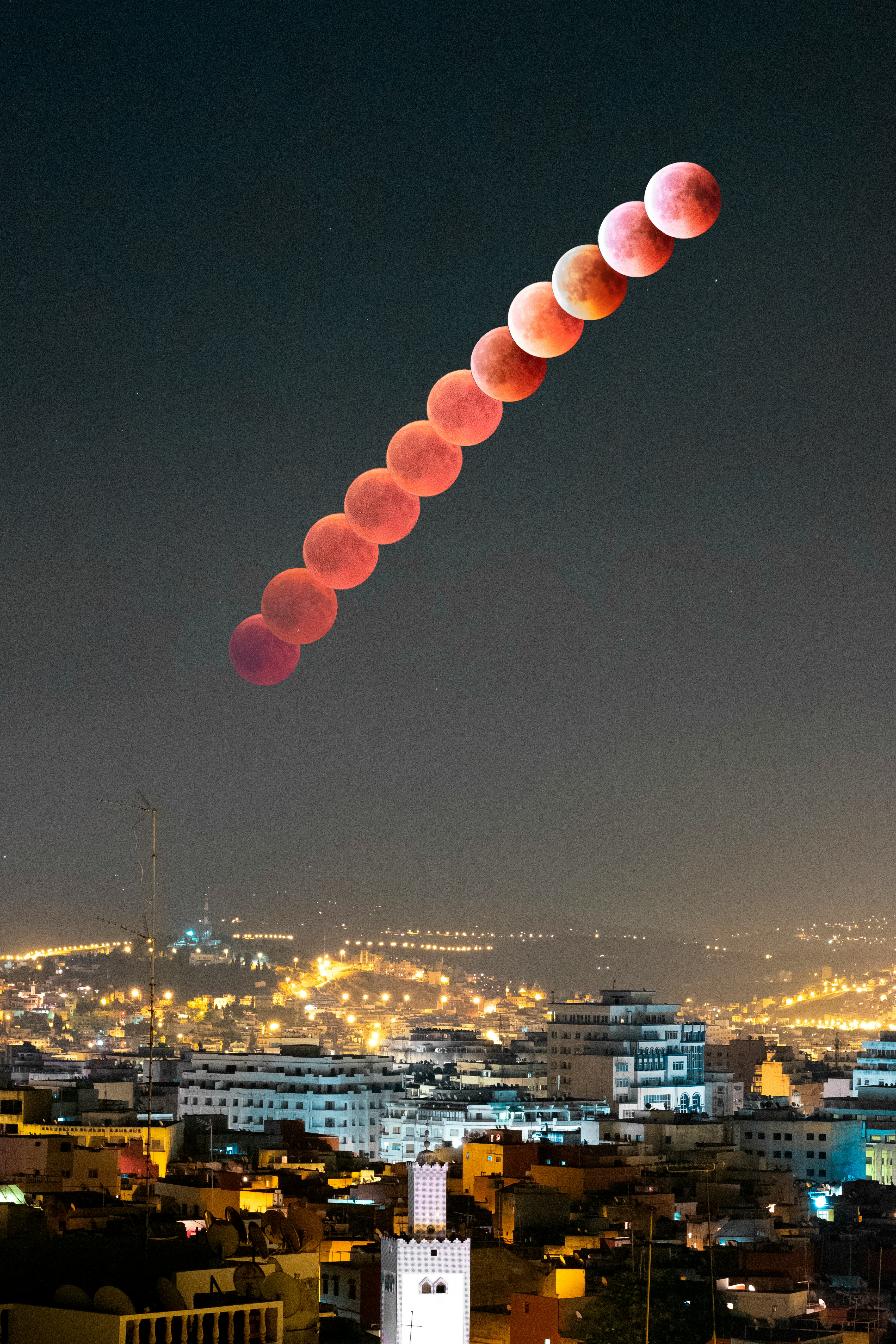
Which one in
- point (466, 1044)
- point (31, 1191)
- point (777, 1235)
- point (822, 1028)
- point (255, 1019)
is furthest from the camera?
point (822, 1028)

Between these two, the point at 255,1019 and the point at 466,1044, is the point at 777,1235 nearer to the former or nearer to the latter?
the point at 466,1044

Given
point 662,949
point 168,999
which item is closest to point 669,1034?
point 168,999

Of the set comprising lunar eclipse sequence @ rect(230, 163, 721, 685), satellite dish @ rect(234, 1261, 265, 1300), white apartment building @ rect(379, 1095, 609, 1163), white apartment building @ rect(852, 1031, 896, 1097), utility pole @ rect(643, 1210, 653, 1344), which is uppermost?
lunar eclipse sequence @ rect(230, 163, 721, 685)

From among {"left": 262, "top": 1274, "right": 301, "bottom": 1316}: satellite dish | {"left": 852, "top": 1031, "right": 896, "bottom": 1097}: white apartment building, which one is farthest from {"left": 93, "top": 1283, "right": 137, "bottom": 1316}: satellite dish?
{"left": 852, "top": 1031, "right": 896, "bottom": 1097}: white apartment building

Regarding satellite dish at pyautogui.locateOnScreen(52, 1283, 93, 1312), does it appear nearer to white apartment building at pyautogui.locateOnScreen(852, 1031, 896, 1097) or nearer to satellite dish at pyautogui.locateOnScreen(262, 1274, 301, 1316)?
satellite dish at pyautogui.locateOnScreen(262, 1274, 301, 1316)

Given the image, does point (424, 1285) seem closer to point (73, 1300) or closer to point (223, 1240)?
point (223, 1240)

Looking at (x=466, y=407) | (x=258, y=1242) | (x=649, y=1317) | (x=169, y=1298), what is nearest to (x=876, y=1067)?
(x=649, y=1317)

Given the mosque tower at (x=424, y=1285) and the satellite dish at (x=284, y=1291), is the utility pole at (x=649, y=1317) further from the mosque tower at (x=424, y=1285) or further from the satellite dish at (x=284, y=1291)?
the satellite dish at (x=284, y=1291)
